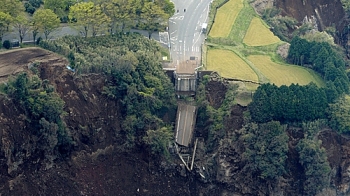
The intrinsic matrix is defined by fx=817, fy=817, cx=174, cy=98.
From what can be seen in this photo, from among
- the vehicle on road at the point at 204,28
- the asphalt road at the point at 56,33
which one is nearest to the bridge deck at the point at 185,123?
the asphalt road at the point at 56,33

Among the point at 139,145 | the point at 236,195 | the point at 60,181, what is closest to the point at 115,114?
the point at 139,145

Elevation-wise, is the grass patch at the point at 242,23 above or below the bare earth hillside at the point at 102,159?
above

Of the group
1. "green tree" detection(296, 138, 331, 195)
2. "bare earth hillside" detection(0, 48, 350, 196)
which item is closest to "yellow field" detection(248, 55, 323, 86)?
"bare earth hillside" detection(0, 48, 350, 196)

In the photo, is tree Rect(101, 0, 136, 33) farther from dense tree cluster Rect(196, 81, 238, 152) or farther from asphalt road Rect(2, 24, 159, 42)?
dense tree cluster Rect(196, 81, 238, 152)

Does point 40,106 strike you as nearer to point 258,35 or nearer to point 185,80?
point 185,80

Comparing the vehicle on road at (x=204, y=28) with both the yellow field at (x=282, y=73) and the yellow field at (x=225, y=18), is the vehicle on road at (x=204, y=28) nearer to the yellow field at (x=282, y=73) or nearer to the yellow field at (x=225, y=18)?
the yellow field at (x=225, y=18)

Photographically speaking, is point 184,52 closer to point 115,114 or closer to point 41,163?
point 115,114
